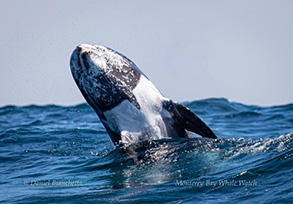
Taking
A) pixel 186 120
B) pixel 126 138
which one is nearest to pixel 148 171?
pixel 126 138

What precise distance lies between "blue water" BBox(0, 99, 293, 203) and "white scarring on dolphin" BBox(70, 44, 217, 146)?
11.8 inches

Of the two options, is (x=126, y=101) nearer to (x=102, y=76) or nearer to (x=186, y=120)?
(x=102, y=76)

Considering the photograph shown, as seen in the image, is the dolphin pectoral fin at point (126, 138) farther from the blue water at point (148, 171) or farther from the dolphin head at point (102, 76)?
the dolphin head at point (102, 76)

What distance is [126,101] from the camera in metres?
9.70

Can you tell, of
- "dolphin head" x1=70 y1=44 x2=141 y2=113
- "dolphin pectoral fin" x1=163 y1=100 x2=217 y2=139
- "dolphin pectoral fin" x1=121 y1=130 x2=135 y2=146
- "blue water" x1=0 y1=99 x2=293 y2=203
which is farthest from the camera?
"dolphin pectoral fin" x1=163 y1=100 x2=217 y2=139

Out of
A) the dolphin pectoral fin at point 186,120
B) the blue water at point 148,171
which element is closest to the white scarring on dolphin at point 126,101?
the dolphin pectoral fin at point 186,120

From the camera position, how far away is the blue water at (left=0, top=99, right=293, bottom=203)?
7.19 m

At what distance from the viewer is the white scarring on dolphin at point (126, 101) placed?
9.48 m

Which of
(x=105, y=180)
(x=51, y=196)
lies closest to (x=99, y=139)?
(x=105, y=180)

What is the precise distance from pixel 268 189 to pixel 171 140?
3.32 metres

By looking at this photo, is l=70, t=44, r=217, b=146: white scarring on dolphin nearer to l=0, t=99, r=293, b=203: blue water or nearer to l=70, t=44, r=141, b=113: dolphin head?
l=70, t=44, r=141, b=113: dolphin head

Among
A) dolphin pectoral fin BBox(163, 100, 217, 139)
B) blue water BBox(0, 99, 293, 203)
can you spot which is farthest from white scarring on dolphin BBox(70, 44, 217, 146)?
blue water BBox(0, 99, 293, 203)

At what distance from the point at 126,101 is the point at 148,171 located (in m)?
1.75

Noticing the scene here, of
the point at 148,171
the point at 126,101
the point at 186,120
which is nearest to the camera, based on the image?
the point at 148,171
